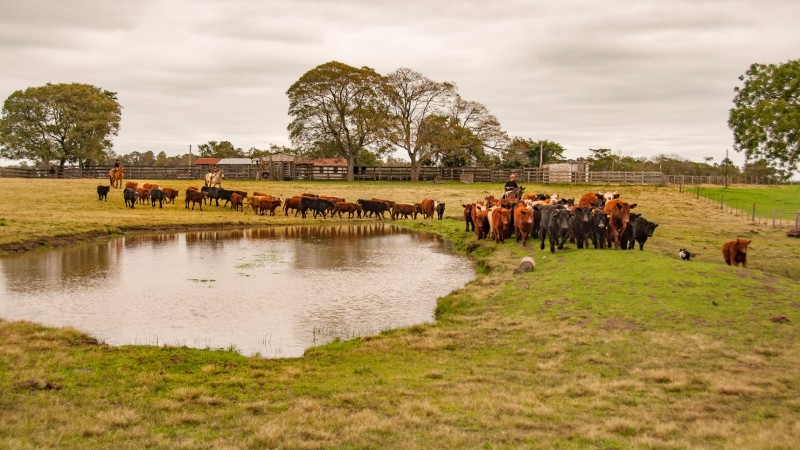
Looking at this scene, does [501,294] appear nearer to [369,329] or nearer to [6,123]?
[369,329]

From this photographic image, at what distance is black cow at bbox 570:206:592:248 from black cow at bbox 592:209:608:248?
0.16 m

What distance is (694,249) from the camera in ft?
68.6

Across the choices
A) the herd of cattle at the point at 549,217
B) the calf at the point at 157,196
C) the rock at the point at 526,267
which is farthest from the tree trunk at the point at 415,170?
the rock at the point at 526,267

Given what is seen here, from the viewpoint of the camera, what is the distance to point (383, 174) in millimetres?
70000

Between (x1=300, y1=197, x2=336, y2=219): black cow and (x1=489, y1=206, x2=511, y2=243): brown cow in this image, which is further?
(x1=300, y1=197, x2=336, y2=219): black cow

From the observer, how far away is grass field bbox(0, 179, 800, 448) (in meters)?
6.15

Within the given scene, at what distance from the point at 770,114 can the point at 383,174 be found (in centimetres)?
5481

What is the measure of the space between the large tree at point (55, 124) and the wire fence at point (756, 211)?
201ft

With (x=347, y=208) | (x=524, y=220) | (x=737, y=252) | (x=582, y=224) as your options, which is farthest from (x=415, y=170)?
(x=737, y=252)

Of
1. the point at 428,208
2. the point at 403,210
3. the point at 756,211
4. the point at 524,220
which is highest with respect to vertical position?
the point at 524,220

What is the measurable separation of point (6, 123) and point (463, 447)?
74934mm

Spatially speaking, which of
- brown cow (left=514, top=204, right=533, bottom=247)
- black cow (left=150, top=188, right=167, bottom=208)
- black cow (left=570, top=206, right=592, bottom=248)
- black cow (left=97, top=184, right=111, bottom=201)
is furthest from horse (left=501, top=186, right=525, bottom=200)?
black cow (left=97, top=184, right=111, bottom=201)

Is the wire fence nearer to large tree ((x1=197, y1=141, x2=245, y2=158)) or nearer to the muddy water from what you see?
the muddy water

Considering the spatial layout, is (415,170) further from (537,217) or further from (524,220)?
(524,220)
